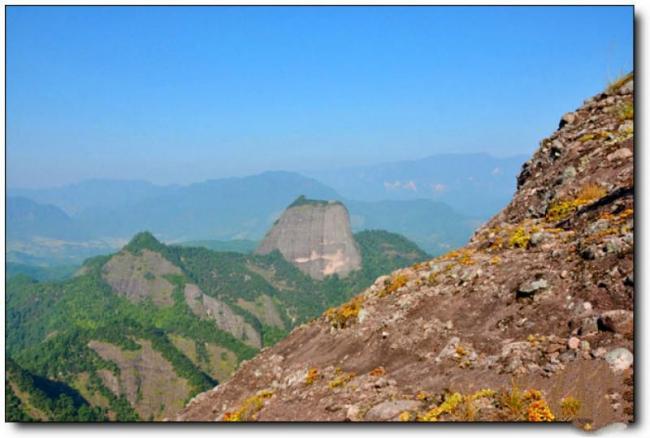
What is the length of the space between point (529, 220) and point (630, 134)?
2643 millimetres

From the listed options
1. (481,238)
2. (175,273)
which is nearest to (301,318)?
(175,273)

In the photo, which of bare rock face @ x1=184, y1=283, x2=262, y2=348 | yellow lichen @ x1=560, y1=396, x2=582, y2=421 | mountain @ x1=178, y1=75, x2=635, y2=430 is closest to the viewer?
yellow lichen @ x1=560, y1=396, x2=582, y2=421

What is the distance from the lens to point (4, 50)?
927 cm

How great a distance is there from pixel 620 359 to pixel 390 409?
2694 mm

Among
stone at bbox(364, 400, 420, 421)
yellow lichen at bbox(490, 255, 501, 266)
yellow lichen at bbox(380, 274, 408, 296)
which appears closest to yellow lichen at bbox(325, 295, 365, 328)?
yellow lichen at bbox(380, 274, 408, 296)

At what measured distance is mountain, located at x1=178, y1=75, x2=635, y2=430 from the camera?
6.51 meters

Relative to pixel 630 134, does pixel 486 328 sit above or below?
below

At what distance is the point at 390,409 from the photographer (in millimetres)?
6883

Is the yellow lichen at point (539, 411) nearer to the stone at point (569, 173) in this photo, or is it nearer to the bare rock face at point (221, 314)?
the stone at point (569, 173)

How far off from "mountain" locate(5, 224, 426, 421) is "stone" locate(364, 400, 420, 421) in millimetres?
68100

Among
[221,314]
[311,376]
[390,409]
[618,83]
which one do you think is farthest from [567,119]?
[221,314]

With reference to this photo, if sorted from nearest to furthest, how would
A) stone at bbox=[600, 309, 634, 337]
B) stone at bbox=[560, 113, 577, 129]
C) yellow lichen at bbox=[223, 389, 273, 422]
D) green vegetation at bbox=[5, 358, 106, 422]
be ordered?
stone at bbox=[600, 309, 634, 337], yellow lichen at bbox=[223, 389, 273, 422], stone at bbox=[560, 113, 577, 129], green vegetation at bbox=[5, 358, 106, 422]

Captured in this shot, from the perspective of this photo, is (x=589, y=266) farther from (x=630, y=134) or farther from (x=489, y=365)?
(x=630, y=134)

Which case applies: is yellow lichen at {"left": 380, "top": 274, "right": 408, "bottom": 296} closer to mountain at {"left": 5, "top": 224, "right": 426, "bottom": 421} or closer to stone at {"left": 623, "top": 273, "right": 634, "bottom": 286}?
stone at {"left": 623, "top": 273, "right": 634, "bottom": 286}
